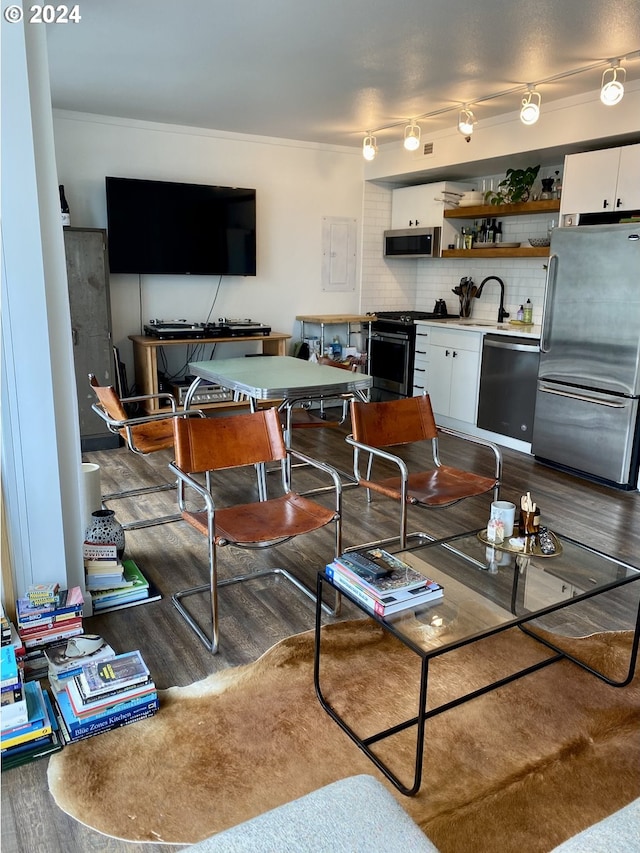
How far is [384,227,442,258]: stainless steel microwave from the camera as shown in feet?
20.5

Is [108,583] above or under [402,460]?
under

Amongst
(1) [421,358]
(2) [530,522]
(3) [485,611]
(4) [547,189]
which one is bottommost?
(3) [485,611]

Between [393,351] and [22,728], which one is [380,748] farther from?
[393,351]

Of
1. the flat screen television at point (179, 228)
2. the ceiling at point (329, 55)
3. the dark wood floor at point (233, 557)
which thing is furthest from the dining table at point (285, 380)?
the ceiling at point (329, 55)

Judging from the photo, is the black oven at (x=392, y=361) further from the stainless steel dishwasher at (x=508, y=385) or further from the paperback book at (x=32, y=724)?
the paperback book at (x=32, y=724)

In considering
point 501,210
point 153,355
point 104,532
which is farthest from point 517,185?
point 104,532

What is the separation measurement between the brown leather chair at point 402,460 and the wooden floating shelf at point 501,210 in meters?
2.57

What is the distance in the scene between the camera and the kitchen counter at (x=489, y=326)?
206 inches

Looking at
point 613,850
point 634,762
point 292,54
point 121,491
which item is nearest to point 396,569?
point 634,762

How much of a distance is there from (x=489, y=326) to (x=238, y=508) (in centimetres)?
357

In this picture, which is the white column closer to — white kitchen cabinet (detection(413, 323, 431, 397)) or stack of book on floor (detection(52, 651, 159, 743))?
stack of book on floor (detection(52, 651, 159, 743))

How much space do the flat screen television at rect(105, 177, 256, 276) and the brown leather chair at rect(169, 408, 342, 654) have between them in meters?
3.14

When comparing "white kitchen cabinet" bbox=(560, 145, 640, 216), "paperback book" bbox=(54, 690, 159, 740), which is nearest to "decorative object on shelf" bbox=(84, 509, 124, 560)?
"paperback book" bbox=(54, 690, 159, 740)

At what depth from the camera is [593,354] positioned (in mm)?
4473
